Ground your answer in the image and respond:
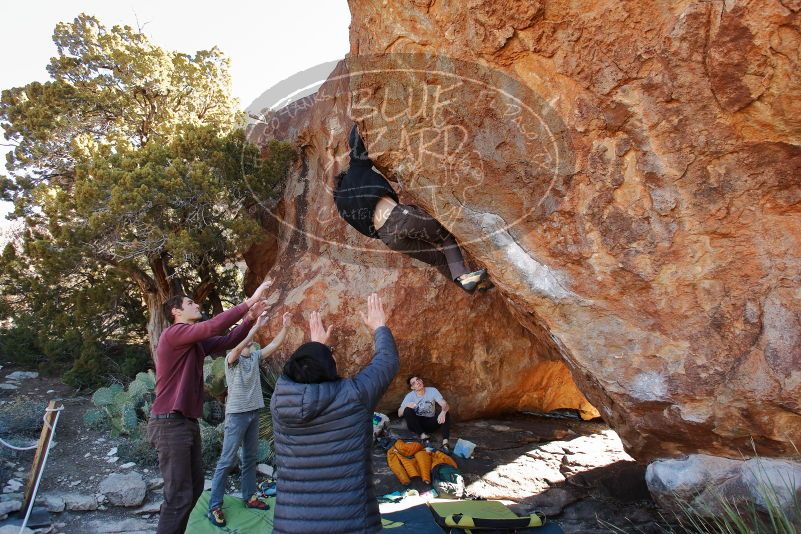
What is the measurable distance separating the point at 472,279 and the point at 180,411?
91.9 inches

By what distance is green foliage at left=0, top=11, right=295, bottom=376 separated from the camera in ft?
26.2

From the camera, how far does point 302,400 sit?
2.81m

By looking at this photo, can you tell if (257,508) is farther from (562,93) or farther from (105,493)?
(562,93)

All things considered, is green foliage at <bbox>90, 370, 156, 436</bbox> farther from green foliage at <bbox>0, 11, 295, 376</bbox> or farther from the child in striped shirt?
the child in striped shirt

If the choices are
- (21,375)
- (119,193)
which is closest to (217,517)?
(119,193)

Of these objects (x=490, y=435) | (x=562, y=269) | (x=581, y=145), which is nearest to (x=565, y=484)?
(x=490, y=435)

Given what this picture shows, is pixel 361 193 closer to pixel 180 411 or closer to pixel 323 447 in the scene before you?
pixel 180 411

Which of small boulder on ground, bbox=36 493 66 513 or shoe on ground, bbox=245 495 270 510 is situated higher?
small boulder on ground, bbox=36 493 66 513

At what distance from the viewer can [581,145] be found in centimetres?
404

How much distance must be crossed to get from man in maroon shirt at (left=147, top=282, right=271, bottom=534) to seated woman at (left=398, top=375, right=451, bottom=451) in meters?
2.82

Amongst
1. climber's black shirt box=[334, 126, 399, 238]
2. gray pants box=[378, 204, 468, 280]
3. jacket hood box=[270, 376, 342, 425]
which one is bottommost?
jacket hood box=[270, 376, 342, 425]

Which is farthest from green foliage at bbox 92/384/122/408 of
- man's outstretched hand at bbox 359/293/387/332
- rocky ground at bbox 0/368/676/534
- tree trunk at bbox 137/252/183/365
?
man's outstretched hand at bbox 359/293/387/332

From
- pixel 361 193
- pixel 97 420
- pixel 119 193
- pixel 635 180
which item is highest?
pixel 119 193

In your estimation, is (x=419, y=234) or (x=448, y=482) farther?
(x=448, y=482)
